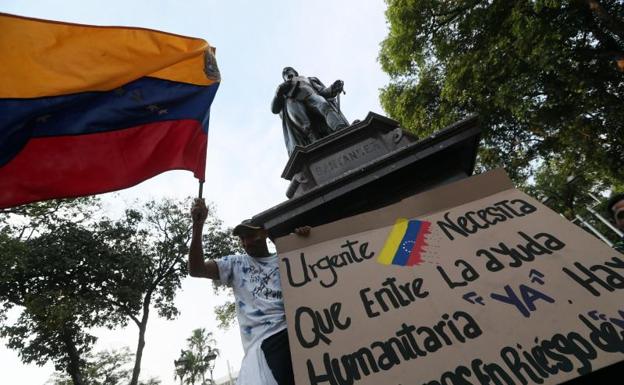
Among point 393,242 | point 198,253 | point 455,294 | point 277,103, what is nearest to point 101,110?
point 198,253

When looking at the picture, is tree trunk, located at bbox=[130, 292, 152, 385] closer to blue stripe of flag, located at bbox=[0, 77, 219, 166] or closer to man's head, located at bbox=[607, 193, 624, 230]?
blue stripe of flag, located at bbox=[0, 77, 219, 166]

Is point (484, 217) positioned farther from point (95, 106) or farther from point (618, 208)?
point (95, 106)

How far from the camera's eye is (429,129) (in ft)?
36.6

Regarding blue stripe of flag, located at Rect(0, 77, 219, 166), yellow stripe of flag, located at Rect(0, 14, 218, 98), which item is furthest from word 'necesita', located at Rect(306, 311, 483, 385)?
yellow stripe of flag, located at Rect(0, 14, 218, 98)

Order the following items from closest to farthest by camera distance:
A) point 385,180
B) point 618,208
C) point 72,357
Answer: point 618,208, point 385,180, point 72,357

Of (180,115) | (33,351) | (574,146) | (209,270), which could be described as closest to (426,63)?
(574,146)

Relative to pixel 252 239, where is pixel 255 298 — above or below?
below

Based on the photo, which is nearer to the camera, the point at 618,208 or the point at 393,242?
the point at 393,242

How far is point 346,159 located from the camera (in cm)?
464

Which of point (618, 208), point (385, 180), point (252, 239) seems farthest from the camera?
point (385, 180)

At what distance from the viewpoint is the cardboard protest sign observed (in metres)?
1.48

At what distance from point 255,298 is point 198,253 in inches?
19.2

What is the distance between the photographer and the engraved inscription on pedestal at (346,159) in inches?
178

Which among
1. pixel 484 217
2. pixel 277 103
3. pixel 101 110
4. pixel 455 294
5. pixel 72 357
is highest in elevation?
pixel 72 357
